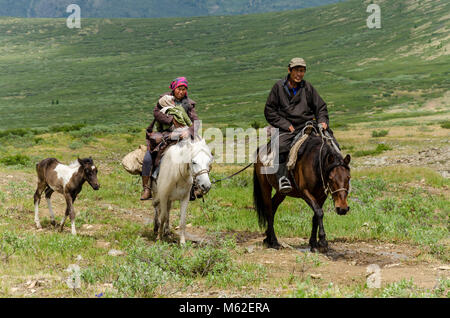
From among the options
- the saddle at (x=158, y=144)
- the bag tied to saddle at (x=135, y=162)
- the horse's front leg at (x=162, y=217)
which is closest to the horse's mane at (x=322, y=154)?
the saddle at (x=158, y=144)

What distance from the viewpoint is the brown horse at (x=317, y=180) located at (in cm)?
792

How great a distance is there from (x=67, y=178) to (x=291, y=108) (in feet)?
16.7

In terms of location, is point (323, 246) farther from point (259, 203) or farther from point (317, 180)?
point (259, 203)

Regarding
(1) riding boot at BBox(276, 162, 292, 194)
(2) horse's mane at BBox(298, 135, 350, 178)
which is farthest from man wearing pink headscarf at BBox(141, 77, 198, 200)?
(2) horse's mane at BBox(298, 135, 350, 178)

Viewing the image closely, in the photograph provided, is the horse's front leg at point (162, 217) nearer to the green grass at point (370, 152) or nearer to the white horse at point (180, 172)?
the white horse at point (180, 172)

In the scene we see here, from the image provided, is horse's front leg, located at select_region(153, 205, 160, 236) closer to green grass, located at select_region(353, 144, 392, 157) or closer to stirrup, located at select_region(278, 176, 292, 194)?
stirrup, located at select_region(278, 176, 292, 194)

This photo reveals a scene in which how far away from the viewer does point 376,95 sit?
94812mm

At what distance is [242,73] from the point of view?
15362cm

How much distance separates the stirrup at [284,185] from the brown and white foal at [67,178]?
155 inches

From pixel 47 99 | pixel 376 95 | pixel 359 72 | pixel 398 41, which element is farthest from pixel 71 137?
pixel 398 41

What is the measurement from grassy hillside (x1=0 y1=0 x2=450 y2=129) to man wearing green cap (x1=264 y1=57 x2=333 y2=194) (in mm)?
57428

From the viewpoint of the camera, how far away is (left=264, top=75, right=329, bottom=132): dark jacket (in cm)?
931

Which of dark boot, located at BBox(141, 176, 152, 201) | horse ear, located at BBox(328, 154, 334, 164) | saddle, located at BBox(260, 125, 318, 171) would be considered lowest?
dark boot, located at BBox(141, 176, 152, 201)

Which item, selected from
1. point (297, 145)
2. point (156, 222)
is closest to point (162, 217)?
point (156, 222)
